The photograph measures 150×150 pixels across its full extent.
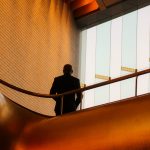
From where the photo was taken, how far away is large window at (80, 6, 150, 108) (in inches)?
518

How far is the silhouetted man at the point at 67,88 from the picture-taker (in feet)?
26.2

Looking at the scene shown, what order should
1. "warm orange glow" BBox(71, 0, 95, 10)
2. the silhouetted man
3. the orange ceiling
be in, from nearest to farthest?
1. the silhouetted man
2. the orange ceiling
3. "warm orange glow" BBox(71, 0, 95, 10)

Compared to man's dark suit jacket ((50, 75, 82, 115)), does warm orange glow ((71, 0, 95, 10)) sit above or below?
above

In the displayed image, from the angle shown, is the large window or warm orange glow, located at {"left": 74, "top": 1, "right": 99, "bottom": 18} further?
warm orange glow, located at {"left": 74, "top": 1, "right": 99, "bottom": 18}

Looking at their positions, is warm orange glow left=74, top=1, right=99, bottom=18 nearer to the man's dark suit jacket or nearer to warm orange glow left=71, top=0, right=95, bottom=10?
warm orange glow left=71, top=0, right=95, bottom=10

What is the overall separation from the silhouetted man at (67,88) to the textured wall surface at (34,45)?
2.30m

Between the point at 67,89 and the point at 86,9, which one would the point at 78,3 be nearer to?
the point at 86,9

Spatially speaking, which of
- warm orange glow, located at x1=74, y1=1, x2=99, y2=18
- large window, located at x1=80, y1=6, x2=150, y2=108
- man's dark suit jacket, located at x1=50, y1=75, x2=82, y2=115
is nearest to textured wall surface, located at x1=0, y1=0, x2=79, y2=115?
warm orange glow, located at x1=74, y1=1, x2=99, y2=18

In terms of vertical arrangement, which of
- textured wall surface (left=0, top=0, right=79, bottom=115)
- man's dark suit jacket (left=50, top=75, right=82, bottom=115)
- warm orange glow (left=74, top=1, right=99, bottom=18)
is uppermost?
warm orange glow (left=74, top=1, right=99, bottom=18)

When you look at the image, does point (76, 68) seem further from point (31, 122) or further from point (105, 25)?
point (31, 122)

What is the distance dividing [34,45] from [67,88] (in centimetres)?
415

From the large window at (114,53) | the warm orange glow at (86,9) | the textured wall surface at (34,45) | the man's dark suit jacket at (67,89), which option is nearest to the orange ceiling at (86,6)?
the warm orange glow at (86,9)

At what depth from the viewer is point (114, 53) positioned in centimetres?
1390

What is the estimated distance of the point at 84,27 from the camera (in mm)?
15195
